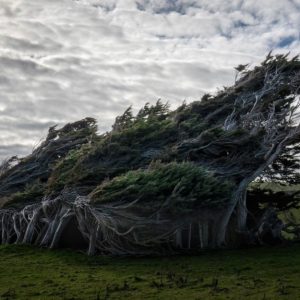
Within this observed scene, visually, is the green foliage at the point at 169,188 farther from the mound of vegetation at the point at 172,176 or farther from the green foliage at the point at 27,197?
the green foliage at the point at 27,197

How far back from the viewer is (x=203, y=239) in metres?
26.1

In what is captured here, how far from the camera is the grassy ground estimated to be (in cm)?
1554

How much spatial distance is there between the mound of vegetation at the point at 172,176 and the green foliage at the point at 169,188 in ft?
0.17

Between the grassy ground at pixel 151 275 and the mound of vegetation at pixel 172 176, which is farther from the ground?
the mound of vegetation at pixel 172 176

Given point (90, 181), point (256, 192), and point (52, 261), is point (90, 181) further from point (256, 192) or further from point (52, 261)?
point (256, 192)

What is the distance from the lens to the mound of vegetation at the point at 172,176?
23.5m

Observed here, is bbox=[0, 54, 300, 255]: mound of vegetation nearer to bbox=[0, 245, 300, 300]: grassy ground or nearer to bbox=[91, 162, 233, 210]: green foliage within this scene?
bbox=[91, 162, 233, 210]: green foliage

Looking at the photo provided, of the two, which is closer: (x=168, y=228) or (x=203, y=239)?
(x=168, y=228)

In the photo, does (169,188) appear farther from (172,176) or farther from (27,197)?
(27,197)

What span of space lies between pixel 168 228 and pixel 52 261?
582cm

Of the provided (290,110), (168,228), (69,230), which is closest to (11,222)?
(69,230)

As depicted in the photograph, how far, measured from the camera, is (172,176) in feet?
78.3

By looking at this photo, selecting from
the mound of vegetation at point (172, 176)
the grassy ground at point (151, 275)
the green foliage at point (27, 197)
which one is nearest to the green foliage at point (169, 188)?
the mound of vegetation at point (172, 176)

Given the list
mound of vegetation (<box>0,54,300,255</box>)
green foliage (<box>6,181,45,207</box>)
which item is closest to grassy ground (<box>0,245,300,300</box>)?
mound of vegetation (<box>0,54,300,255</box>)
